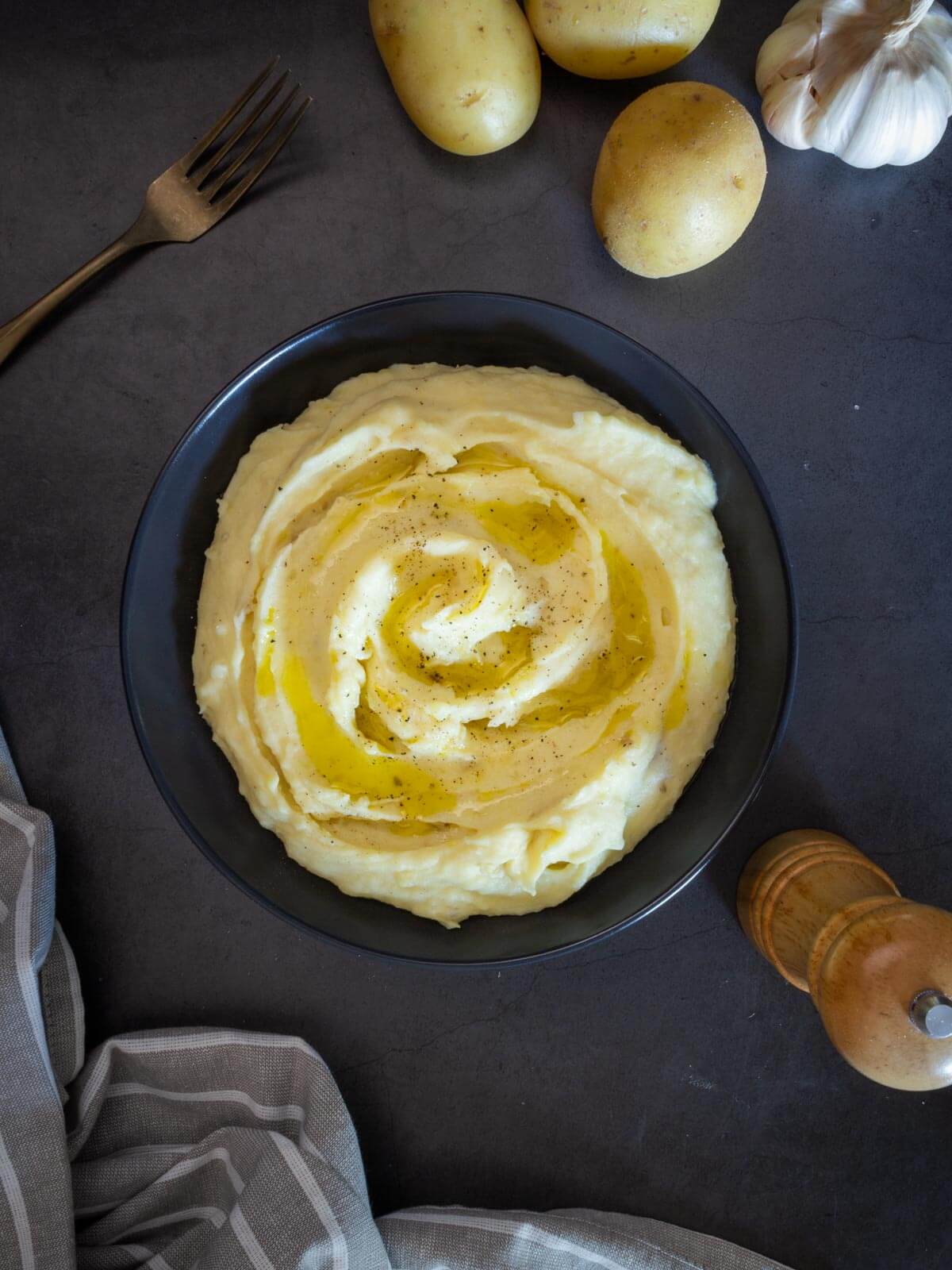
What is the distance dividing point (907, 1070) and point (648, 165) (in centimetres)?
167

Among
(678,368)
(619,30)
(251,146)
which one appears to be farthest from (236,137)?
(678,368)

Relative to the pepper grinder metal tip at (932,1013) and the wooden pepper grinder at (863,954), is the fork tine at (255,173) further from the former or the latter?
the pepper grinder metal tip at (932,1013)

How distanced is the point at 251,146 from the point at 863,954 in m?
2.02

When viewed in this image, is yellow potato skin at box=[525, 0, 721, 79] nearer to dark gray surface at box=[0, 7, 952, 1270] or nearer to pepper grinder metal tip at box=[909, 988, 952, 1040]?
dark gray surface at box=[0, 7, 952, 1270]

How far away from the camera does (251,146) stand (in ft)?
6.68

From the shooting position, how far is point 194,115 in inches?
82.1

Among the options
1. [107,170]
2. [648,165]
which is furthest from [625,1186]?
[107,170]

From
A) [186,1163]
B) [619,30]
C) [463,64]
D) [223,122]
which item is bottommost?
[186,1163]

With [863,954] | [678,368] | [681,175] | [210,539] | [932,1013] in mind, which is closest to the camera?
[932,1013]

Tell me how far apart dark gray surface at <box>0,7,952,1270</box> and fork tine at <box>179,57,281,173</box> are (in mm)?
109

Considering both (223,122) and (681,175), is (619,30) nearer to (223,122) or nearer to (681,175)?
Result: (681,175)

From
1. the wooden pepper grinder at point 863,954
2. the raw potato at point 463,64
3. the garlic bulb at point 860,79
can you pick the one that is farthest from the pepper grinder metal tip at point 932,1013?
the raw potato at point 463,64

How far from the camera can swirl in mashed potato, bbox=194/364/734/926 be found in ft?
5.83

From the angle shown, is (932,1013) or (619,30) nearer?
(932,1013)
